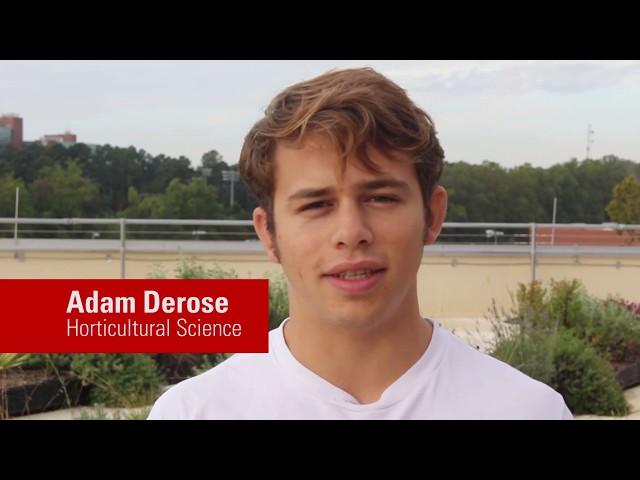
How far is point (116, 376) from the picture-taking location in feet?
16.4

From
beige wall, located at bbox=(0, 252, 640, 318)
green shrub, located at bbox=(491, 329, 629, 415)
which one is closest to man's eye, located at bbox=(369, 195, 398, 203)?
green shrub, located at bbox=(491, 329, 629, 415)

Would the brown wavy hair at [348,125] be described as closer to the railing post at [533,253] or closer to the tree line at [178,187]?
the tree line at [178,187]

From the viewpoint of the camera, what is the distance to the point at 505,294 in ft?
20.3

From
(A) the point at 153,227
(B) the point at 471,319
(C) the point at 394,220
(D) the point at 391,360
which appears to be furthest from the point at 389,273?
(B) the point at 471,319

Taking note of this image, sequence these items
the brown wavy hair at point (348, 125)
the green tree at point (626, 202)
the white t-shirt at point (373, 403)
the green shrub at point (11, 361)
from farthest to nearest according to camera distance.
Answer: the green shrub at point (11, 361), the green tree at point (626, 202), the white t-shirt at point (373, 403), the brown wavy hair at point (348, 125)

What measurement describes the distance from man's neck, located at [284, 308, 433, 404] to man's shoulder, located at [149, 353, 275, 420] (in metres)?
0.14

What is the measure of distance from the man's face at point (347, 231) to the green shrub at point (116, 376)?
317 cm

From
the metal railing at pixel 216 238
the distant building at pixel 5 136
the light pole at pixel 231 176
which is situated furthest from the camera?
the metal railing at pixel 216 238

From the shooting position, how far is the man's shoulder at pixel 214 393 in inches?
79.5

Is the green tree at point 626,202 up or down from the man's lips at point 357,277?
up

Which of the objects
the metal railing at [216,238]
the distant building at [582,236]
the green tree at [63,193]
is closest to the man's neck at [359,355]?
the green tree at [63,193]

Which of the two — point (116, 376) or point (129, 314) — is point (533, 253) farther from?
point (129, 314)

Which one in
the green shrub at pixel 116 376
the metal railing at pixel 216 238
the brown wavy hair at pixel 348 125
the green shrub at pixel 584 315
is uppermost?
the brown wavy hair at pixel 348 125

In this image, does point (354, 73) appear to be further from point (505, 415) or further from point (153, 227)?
point (153, 227)
